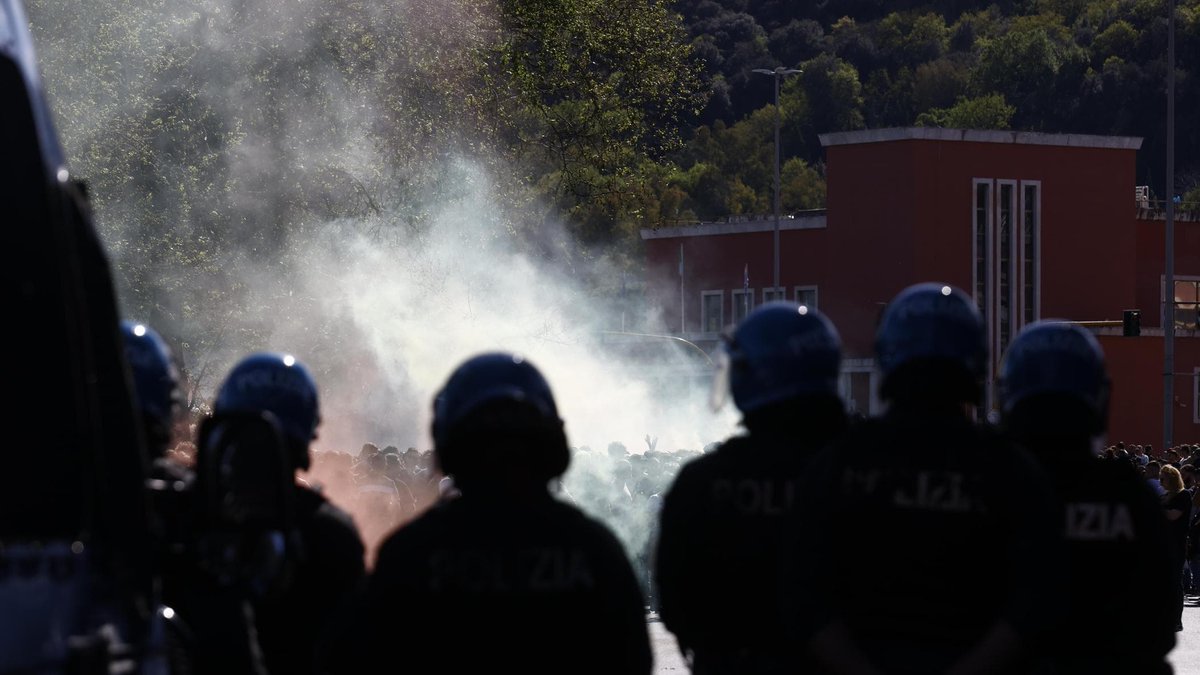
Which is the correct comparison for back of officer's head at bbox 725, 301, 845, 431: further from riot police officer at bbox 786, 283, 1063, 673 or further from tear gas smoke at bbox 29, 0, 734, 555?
tear gas smoke at bbox 29, 0, 734, 555

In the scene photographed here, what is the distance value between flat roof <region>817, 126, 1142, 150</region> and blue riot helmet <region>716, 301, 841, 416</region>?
170 feet

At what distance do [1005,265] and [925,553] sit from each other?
56.5m

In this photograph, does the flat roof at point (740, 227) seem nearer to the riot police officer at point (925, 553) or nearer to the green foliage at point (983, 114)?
the riot police officer at point (925, 553)

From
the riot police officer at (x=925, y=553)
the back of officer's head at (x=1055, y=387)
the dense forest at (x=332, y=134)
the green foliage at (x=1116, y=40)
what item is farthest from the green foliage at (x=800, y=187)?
the riot police officer at (x=925, y=553)

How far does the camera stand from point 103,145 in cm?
2520

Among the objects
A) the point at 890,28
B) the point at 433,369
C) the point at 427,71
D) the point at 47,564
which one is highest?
the point at 890,28

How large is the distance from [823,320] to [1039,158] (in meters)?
55.7

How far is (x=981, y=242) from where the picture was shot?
58969mm

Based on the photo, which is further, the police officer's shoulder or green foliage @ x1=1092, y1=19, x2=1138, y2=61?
green foliage @ x1=1092, y1=19, x2=1138, y2=61

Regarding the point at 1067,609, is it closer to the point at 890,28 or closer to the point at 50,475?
the point at 50,475

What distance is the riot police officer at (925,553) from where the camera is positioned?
4008 millimetres

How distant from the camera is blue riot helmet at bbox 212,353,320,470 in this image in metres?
5.11

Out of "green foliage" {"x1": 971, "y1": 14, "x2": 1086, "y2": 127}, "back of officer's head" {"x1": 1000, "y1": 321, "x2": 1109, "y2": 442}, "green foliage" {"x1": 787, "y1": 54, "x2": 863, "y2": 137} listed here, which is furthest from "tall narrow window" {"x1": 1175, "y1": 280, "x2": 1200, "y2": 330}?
"green foliage" {"x1": 787, "y1": 54, "x2": 863, "y2": 137}

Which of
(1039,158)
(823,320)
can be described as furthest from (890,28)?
(823,320)
